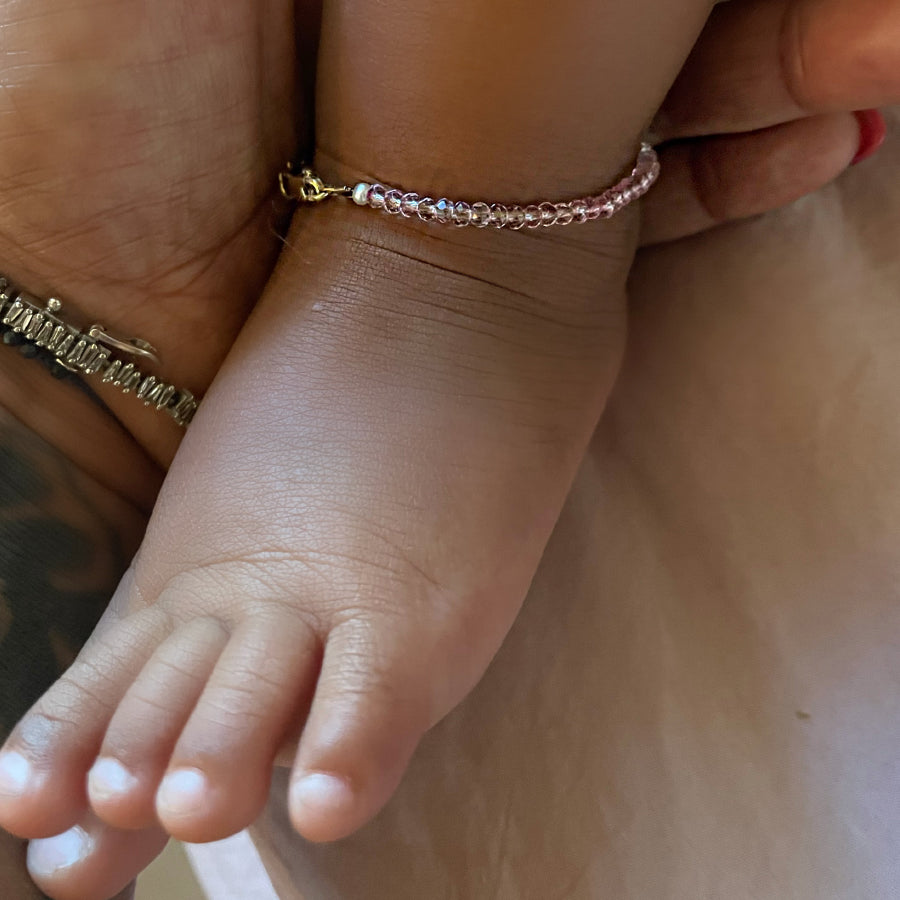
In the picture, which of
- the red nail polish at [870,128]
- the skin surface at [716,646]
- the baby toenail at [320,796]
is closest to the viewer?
the baby toenail at [320,796]

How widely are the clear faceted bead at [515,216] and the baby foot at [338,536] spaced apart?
0.02 meters

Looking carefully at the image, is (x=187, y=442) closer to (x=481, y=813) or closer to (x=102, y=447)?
(x=102, y=447)

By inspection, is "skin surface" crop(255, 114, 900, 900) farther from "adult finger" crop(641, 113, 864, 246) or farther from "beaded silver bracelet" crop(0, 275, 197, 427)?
"beaded silver bracelet" crop(0, 275, 197, 427)

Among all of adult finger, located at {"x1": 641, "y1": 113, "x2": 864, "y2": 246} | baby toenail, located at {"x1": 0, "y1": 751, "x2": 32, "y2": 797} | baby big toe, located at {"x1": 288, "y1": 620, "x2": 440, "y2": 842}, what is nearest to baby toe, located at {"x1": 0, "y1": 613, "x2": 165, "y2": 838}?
baby toenail, located at {"x1": 0, "y1": 751, "x2": 32, "y2": 797}

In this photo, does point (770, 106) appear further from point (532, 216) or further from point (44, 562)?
point (44, 562)

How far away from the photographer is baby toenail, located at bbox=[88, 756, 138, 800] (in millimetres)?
386

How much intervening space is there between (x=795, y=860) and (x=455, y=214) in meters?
0.39

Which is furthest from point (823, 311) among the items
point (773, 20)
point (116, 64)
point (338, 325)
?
point (116, 64)

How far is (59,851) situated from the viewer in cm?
43

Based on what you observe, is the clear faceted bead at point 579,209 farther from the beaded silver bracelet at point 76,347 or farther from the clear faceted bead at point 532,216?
the beaded silver bracelet at point 76,347

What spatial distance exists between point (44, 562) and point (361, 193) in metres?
0.28

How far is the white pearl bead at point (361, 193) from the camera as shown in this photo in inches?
21.0

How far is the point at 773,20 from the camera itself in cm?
56

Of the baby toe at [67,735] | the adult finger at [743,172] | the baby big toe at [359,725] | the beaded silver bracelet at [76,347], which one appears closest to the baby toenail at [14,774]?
the baby toe at [67,735]
